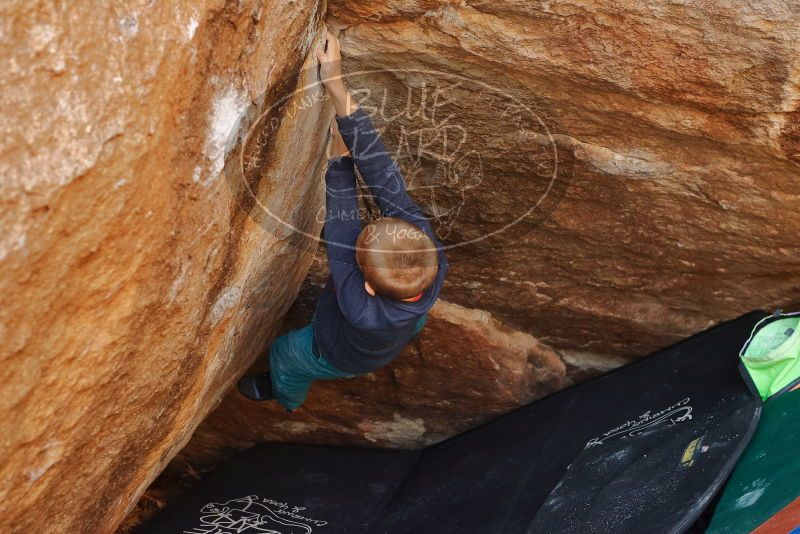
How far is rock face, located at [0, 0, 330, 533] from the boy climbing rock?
107mm

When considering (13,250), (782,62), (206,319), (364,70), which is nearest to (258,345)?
(206,319)

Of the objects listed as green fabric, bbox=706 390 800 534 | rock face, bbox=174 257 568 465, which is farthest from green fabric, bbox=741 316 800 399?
rock face, bbox=174 257 568 465

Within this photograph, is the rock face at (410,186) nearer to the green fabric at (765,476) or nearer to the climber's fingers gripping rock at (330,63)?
the climber's fingers gripping rock at (330,63)

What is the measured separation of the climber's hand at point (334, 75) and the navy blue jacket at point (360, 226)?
27 millimetres

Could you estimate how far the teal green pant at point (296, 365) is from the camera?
8.79 ft

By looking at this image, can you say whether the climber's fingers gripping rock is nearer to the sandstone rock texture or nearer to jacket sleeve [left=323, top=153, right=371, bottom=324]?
the sandstone rock texture

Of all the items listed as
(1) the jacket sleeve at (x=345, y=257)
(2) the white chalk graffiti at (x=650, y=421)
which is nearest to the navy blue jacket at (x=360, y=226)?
(1) the jacket sleeve at (x=345, y=257)

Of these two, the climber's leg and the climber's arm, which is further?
the climber's leg

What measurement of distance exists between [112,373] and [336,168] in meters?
0.77

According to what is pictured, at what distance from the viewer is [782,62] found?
2.03 m

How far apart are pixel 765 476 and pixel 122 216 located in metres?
1.74

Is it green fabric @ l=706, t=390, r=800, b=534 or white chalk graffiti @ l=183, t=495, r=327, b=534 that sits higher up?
green fabric @ l=706, t=390, r=800, b=534

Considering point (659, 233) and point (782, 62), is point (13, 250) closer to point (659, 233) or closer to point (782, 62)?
point (782, 62)

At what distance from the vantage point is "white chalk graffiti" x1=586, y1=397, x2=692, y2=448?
2.58 metres
